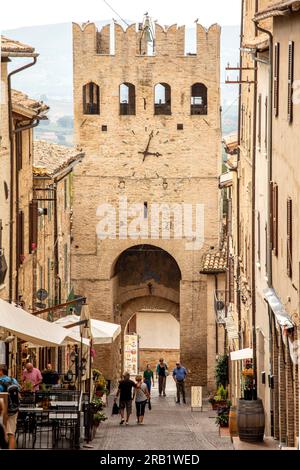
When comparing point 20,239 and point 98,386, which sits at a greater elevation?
point 20,239

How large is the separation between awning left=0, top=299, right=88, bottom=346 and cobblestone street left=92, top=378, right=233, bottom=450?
3.12m

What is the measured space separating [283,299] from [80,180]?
93.9ft

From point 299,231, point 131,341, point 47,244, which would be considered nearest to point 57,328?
point 299,231

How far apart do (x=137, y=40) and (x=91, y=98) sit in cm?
259

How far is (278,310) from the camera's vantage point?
2042 centimetres

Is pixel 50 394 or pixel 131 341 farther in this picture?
pixel 131 341

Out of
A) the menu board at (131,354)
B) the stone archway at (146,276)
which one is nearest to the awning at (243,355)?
the stone archway at (146,276)

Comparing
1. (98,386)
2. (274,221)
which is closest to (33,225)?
(98,386)

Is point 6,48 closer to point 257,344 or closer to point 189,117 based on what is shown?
point 257,344

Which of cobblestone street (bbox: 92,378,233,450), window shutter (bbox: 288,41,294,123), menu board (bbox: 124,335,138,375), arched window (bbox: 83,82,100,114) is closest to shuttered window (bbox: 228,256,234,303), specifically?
cobblestone street (bbox: 92,378,233,450)

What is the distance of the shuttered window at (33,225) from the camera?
33594mm

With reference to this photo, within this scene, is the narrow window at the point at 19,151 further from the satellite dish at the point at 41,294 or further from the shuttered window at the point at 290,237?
the shuttered window at the point at 290,237

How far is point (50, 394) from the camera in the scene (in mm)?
23500

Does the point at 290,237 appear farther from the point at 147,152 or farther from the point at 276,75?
the point at 147,152
